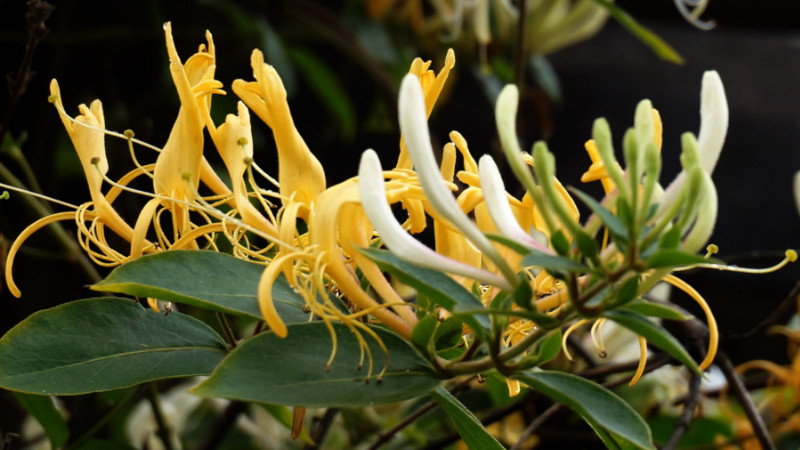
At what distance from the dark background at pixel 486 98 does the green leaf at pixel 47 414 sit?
0.63 m

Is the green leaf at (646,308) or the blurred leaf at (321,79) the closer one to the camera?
the green leaf at (646,308)

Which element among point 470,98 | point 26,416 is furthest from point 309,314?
point 470,98

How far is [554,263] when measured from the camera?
0.85ft

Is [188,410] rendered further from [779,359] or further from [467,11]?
[779,359]

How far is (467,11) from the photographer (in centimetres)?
133

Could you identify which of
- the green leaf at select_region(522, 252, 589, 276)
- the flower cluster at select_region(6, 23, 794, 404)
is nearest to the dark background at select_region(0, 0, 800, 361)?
the flower cluster at select_region(6, 23, 794, 404)

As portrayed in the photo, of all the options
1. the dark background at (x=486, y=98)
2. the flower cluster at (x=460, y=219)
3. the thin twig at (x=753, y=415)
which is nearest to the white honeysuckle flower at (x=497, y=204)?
the flower cluster at (x=460, y=219)

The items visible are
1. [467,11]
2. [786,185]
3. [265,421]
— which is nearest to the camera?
[265,421]

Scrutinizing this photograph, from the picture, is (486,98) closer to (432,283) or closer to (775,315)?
(775,315)

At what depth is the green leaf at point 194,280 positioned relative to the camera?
304mm

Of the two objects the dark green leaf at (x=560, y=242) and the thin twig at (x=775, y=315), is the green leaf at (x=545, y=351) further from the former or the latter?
the thin twig at (x=775, y=315)

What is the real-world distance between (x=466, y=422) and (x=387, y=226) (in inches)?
4.2

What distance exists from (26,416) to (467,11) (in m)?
0.81

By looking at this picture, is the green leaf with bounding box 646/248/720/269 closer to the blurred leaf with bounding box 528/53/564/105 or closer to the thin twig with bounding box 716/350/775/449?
the thin twig with bounding box 716/350/775/449
